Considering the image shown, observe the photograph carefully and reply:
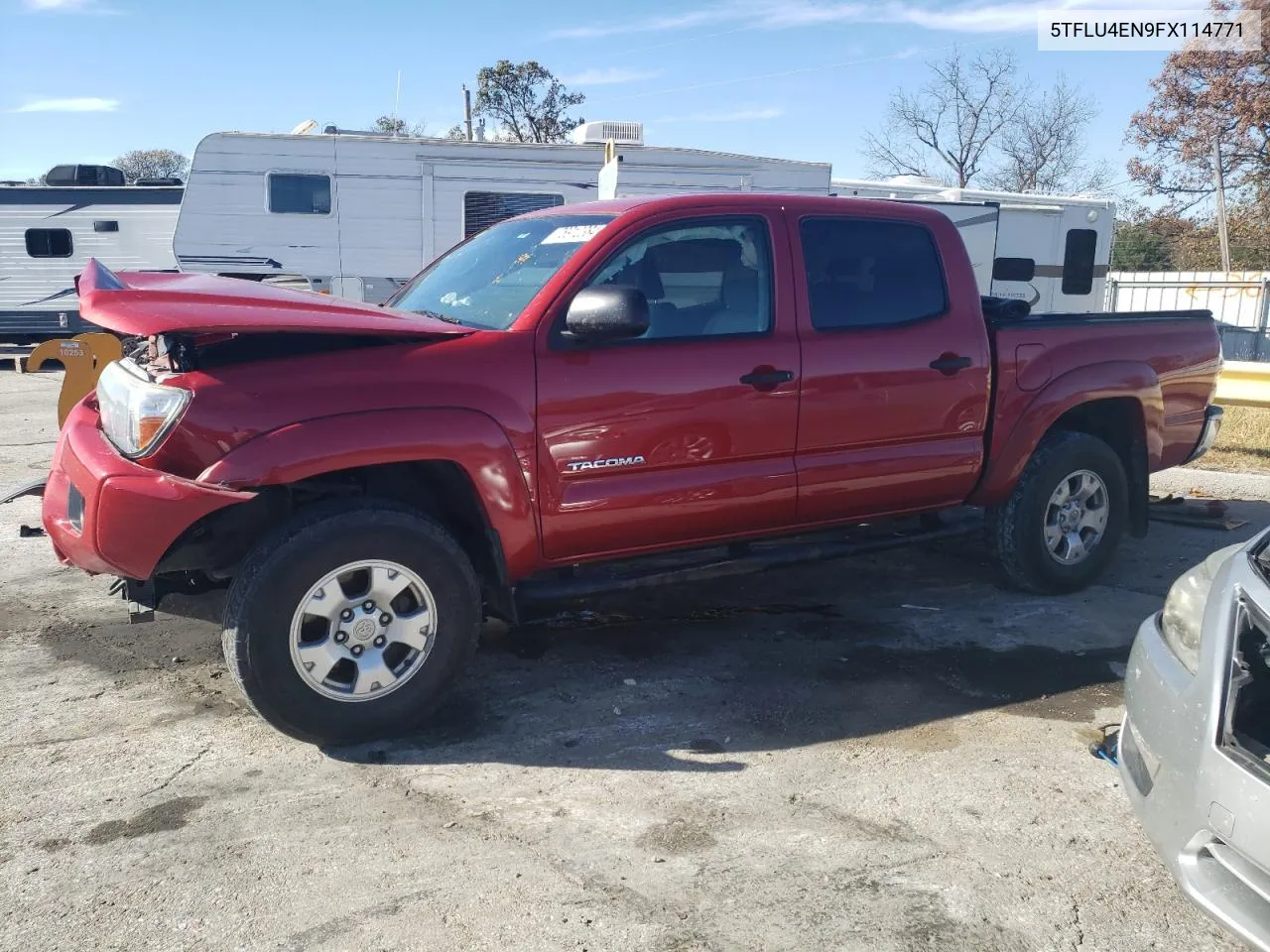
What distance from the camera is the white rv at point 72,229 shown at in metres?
17.1

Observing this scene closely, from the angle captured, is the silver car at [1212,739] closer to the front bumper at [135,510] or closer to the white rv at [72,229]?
the front bumper at [135,510]

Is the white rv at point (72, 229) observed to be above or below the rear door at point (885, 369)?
above

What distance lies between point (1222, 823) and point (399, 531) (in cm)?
252

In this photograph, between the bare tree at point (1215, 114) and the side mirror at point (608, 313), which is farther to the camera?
the bare tree at point (1215, 114)

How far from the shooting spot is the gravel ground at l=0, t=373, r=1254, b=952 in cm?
272

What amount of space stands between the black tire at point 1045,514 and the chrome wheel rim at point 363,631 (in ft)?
10.0

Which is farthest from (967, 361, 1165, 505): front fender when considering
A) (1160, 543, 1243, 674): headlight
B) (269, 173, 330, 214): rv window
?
(269, 173, 330, 214): rv window

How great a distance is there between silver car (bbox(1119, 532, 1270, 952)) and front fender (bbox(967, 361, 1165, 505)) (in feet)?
6.94

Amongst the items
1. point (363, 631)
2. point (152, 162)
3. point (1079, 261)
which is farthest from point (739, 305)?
point (152, 162)

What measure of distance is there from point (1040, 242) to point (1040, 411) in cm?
1073

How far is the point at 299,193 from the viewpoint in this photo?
41.4 ft

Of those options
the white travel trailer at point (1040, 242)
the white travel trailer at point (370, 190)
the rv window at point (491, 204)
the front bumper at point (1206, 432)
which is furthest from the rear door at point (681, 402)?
the white travel trailer at point (1040, 242)

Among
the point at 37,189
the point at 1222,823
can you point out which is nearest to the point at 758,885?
the point at 1222,823

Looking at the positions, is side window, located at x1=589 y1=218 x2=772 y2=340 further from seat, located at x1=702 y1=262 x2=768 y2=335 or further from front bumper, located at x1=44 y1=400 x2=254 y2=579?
front bumper, located at x1=44 y1=400 x2=254 y2=579
